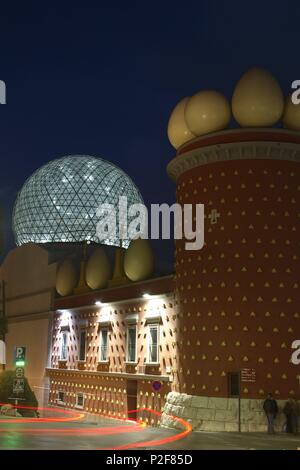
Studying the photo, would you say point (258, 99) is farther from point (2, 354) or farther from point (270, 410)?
point (2, 354)

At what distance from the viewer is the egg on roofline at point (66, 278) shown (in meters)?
44.9

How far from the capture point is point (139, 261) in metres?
36.7

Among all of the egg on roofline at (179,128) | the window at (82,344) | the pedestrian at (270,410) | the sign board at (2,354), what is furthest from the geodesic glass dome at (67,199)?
the pedestrian at (270,410)

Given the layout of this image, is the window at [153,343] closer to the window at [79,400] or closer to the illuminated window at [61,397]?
the window at [79,400]

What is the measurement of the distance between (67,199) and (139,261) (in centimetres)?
1963

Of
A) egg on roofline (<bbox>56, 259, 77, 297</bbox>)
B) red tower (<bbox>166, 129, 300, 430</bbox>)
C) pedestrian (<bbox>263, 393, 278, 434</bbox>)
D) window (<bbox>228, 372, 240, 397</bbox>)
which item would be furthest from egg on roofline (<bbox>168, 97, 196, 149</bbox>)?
egg on roofline (<bbox>56, 259, 77, 297</bbox>)

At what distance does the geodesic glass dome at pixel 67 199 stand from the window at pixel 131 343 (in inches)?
719

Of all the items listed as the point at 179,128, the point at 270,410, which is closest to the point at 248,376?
the point at 270,410

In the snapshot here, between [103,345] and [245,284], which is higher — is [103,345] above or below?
below

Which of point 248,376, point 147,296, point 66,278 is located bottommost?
point 248,376

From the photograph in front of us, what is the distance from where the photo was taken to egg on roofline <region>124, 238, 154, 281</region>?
1441 inches

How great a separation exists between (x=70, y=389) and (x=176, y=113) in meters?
21.4
